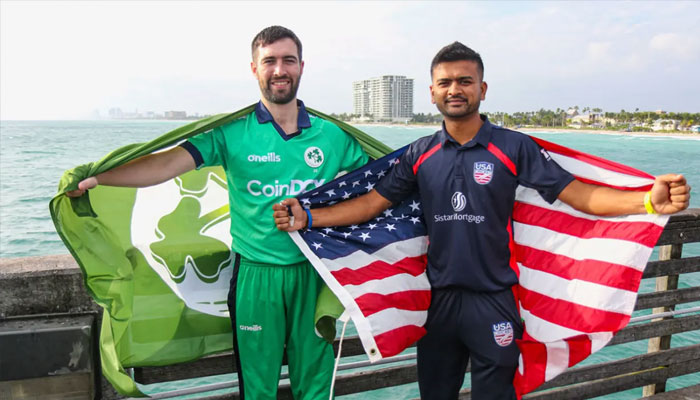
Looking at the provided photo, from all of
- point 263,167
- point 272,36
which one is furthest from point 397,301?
point 272,36

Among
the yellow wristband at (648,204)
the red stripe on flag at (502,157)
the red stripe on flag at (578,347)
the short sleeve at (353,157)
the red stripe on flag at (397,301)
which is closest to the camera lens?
the yellow wristband at (648,204)

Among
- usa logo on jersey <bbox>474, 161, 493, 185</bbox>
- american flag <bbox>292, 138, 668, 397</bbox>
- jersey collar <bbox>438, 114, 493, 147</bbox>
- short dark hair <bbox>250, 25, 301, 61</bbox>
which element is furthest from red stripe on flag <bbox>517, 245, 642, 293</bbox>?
short dark hair <bbox>250, 25, 301, 61</bbox>

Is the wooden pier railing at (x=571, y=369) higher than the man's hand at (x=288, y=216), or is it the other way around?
the man's hand at (x=288, y=216)

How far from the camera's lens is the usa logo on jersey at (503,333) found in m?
2.57

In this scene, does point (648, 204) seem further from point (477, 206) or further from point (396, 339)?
point (396, 339)

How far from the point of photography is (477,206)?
101 inches

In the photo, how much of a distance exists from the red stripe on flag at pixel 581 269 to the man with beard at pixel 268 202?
1.13 metres

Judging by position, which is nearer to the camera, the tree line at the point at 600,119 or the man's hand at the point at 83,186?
the man's hand at the point at 83,186

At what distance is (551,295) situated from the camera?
2746 mm

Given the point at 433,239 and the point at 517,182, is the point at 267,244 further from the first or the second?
the point at 517,182

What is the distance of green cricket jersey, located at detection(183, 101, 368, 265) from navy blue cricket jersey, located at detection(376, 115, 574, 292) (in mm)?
622

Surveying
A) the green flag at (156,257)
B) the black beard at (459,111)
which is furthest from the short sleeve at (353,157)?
the black beard at (459,111)

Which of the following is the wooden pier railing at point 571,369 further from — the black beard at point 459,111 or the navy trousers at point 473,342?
the black beard at point 459,111

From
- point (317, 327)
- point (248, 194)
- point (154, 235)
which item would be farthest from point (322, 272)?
point (154, 235)
